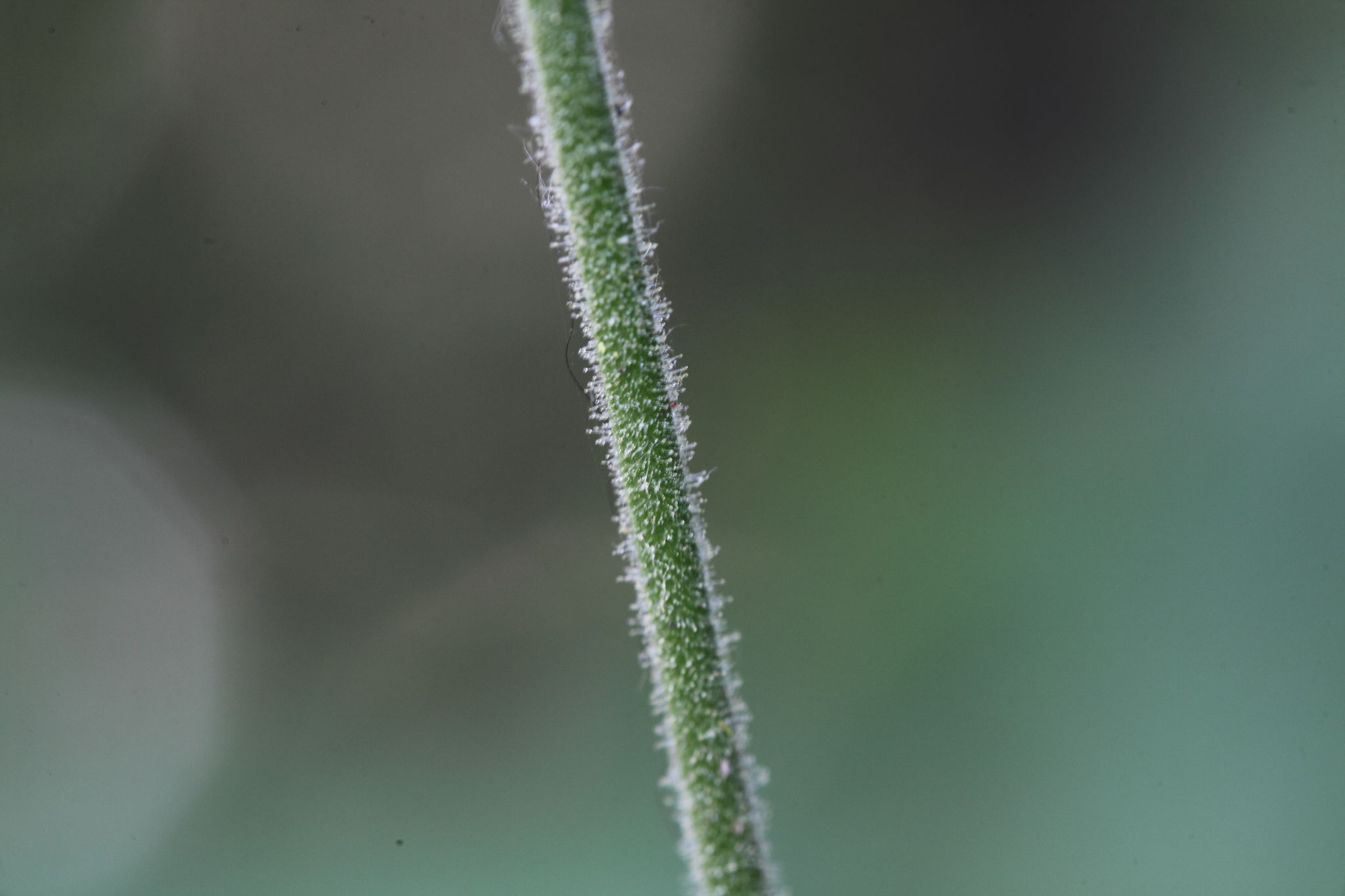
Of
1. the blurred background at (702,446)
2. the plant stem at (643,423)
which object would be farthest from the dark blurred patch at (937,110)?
the plant stem at (643,423)

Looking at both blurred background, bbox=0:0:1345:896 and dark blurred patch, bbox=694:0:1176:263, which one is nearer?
blurred background, bbox=0:0:1345:896

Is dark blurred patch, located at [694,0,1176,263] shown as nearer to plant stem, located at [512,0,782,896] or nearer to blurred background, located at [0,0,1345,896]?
blurred background, located at [0,0,1345,896]

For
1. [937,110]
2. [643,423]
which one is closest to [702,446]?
[937,110]

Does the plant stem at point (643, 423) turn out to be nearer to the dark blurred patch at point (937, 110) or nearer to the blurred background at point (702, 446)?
the blurred background at point (702, 446)

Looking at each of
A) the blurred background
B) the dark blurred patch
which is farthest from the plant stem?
the dark blurred patch

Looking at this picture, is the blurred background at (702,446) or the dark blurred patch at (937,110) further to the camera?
the dark blurred patch at (937,110)

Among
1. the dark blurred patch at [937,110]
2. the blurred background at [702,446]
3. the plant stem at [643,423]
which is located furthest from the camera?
the dark blurred patch at [937,110]
